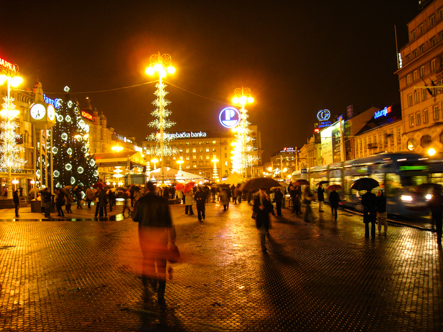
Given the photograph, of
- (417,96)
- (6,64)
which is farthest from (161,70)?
(6,64)

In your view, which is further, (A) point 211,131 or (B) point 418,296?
(A) point 211,131

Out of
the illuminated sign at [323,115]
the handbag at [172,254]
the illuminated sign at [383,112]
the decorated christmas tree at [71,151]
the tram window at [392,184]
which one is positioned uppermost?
the illuminated sign at [323,115]

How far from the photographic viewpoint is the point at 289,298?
6.13 metres

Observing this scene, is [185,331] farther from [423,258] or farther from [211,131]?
[211,131]

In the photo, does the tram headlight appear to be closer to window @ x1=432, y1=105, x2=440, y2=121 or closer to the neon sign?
window @ x1=432, y1=105, x2=440, y2=121

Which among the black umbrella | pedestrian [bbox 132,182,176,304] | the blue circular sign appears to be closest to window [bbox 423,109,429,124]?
the blue circular sign

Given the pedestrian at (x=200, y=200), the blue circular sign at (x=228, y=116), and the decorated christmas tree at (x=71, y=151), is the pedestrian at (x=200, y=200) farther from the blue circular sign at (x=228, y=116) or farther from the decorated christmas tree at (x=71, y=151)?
the decorated christmas tree at (x=71, y=151)

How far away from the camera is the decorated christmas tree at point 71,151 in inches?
1442

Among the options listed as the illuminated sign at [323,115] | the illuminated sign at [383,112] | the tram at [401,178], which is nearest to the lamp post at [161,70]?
the tram at [401,178]

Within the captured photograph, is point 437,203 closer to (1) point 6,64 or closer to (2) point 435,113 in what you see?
(2) point 435,113

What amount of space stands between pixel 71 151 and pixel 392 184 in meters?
28.9

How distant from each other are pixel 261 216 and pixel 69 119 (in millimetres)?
31944

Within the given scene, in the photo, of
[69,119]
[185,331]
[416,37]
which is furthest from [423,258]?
[416,37]

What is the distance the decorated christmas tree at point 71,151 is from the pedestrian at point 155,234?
3252cm
